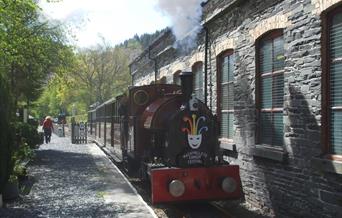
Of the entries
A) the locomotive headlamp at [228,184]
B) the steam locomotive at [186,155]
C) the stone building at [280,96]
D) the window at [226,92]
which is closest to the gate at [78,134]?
the stone building at [280,96]

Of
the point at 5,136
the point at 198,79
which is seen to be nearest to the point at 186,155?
the point at 5,136

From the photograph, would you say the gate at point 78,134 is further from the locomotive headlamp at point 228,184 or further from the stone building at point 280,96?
the locomotive headlamp at point 228,184

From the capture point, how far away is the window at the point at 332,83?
7.99 metres

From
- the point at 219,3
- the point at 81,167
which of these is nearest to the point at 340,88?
the point at 219,3

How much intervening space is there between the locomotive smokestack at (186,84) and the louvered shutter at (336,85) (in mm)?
2675

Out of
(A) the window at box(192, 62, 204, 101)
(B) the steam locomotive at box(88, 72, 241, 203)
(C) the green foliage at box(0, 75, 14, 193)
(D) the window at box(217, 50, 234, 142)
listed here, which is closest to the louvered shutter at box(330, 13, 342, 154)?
(B) the steam locomotive at box(88, 72, 241, 203)

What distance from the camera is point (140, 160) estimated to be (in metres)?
11.8

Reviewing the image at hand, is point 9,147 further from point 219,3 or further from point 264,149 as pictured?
point 219,3

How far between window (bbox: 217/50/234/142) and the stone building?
24mm

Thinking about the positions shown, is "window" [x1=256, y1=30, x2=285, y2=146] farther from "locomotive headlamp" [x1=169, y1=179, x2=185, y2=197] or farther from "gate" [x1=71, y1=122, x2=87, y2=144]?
"gate" [x1=71, y1=122, x2=87, y2=144]

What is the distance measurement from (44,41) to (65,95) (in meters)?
52.1

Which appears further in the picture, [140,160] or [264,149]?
[140,160]

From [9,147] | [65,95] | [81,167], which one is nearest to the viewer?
[9,147]

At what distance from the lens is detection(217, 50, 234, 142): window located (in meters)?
12.6
